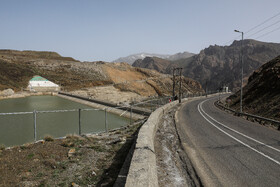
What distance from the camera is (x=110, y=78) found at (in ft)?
321

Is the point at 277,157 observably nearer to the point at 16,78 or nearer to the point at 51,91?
the point at 51,91

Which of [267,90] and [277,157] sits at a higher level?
[267,90]

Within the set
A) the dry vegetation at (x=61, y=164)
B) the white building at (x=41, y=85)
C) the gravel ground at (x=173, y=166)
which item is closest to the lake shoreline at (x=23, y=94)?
the white building at (x=41, y=85)

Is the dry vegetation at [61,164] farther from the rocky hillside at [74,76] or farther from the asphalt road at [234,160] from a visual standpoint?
the rocky hillside at [74,76]

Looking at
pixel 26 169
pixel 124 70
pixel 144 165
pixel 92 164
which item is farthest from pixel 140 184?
pixel 124 70

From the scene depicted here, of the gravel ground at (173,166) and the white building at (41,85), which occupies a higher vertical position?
the white building at (41,85)

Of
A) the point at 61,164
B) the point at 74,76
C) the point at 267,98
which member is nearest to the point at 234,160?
the point at 61,164

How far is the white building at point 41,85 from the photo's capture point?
242 ft

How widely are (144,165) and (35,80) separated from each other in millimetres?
84526

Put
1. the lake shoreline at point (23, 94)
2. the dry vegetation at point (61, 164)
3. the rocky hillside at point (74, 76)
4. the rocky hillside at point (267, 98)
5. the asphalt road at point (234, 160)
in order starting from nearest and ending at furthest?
1. the dry vegetation at point (61, 164)
2. the asphalt road at point (234, 160)
3. the rocky hillside at point (267, 98)
4. the lake shoreline at point (23, 94)
5. the rocky hillside at point (74, 76)

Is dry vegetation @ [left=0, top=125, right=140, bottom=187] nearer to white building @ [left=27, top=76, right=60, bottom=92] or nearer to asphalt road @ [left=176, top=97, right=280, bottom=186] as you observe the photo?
asphalt road @ [left=176, top=97, right=280, bottom=186]

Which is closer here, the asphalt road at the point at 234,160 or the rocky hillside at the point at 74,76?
the asphalt road at the point at 234,160

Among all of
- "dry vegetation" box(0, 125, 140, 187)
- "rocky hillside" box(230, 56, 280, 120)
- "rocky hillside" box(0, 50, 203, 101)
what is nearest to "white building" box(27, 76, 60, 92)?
"rocky hillside" box(0, 50, 203, 101)

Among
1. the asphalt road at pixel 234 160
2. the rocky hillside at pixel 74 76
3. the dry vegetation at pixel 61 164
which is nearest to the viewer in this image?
the dry vegetation at pixel 61 164
